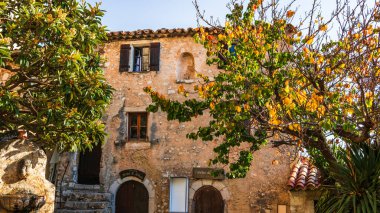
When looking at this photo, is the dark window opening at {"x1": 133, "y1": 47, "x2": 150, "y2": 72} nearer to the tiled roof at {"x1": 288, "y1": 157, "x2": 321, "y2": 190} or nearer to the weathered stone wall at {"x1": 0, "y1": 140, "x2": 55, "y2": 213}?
the tiled roof at {"x1": 288, "y1": 157, "x2": 321, "y2": 190}

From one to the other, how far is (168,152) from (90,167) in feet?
11.4

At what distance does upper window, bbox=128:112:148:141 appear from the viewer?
1600 cm

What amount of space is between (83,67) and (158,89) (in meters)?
7.25

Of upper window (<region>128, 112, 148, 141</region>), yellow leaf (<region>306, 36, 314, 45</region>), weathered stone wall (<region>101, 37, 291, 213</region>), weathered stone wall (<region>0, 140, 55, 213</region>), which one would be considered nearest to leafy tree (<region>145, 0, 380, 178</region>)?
yellow leaf (<region>306, 36, 314, 45</region>)

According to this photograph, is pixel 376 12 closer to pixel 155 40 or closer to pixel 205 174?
pixel 205 174

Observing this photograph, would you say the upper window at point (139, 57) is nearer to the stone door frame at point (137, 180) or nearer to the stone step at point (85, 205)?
the stone door frame at point (137, 180)

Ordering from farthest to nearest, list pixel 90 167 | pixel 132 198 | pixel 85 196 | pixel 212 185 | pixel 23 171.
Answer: pixel 90 167
pixel 132 198
pixel 212 185
pixel 85 196
pixel 23 171

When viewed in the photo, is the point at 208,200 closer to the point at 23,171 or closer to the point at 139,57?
the point at 139,57

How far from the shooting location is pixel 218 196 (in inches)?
580

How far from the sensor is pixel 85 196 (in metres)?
14.5

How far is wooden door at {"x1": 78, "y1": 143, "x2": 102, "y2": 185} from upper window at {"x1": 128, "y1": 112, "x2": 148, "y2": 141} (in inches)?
61.6

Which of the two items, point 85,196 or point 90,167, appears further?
point 90,167

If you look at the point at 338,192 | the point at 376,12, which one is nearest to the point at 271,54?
the point at 376,12

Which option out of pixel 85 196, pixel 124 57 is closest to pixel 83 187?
pixel 85 196
